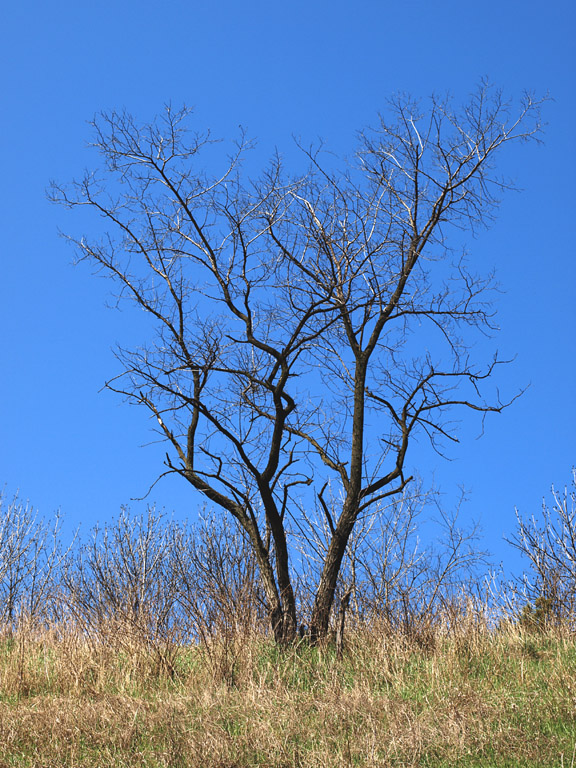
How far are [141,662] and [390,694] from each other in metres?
2.98

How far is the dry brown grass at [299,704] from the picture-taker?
5.18 metres

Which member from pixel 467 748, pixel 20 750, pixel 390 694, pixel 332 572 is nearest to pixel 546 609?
pixel 332 572

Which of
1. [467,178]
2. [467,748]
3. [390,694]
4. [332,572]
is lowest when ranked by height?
[467,748]

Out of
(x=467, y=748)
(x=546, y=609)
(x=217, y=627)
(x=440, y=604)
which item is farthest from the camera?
(x=546, y=609)

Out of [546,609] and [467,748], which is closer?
[467,748]

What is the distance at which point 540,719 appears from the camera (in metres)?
5.60

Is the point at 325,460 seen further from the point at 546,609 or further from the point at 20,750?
the point at 20,750

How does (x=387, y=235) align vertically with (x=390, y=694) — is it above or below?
above

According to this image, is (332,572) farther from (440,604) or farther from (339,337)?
(339,337)

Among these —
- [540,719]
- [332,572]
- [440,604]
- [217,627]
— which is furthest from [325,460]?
[540,719]

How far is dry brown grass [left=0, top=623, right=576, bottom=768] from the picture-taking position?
5180mm

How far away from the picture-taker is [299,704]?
A: 6.21 m

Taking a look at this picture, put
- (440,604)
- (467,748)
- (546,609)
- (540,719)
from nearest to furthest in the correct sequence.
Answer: (467,748) → (540,719) → (440,604) → (546,609)

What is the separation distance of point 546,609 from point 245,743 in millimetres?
6431
